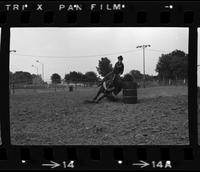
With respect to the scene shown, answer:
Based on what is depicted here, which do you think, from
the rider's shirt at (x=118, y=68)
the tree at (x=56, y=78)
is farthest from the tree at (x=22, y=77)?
the rider's shirt at (x=118, y=68)

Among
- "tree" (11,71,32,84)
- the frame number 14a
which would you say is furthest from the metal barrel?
"tree" (11,71,32,84)

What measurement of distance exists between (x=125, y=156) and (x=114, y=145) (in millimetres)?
150

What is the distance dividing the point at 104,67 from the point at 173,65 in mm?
667

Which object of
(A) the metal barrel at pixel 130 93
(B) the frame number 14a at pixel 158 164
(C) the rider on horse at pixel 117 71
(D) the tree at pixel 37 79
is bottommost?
(B) the frame number 14a at pixel 158 164

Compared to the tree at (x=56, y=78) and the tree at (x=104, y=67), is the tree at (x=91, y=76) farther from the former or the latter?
the tree at (x=56, y=78)

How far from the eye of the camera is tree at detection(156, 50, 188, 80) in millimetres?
2863

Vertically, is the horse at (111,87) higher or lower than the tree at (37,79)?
lower

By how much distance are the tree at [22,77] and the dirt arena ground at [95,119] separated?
100 millimetres

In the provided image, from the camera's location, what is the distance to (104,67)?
302 cm

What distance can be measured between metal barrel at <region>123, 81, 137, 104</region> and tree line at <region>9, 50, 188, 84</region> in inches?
3.0

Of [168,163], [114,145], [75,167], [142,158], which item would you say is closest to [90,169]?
[75,167]

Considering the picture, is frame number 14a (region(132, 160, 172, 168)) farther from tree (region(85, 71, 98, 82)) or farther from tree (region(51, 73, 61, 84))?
tree (region(51, 73, 61, 84))

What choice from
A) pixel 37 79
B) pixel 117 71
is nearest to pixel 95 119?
pixel 117 71

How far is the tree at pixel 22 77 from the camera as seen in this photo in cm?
296
